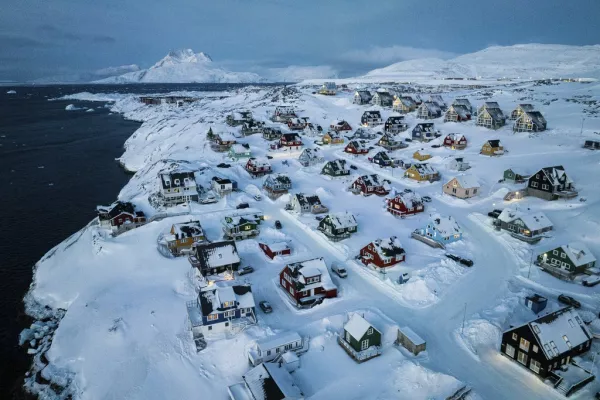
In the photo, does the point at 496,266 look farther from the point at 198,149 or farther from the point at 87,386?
the point at 198,149

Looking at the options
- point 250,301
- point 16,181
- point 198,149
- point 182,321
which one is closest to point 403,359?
point 250,301

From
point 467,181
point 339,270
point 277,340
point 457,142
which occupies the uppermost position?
point 457,142

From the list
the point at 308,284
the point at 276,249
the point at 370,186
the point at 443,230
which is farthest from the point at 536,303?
the point at 370,186

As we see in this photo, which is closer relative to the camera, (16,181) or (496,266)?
(496,266)

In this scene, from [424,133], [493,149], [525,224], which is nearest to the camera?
[525,224]

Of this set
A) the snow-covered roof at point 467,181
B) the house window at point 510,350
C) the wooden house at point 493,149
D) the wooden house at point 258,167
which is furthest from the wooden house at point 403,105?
the house window at point 510,350

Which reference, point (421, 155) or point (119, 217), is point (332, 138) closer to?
point (421, 155)

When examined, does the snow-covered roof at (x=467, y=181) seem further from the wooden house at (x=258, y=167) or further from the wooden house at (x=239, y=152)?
the wooden house at (x=239, y=152)
